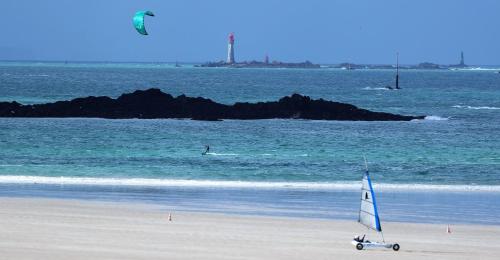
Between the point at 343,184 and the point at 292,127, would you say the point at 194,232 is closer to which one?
the point at 343,184

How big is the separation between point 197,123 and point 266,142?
37.4 ft

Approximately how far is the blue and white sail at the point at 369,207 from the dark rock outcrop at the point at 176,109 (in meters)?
43.6

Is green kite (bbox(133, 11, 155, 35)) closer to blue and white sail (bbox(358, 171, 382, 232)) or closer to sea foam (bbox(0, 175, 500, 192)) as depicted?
sea foam (bbox(0, 175, 500, 192))

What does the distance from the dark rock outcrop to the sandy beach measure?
37.7m

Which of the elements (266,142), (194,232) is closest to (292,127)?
(266,142)

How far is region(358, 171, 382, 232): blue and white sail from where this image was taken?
17547mm

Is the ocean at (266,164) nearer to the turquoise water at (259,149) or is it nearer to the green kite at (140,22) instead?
the turquoise water at (259,149)

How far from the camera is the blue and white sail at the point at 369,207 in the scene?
17.5 m

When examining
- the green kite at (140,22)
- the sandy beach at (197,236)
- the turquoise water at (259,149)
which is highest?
the green kite at (140,22)

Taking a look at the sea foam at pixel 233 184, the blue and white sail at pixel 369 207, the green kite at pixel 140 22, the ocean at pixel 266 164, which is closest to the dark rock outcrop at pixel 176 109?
the ocean at pixel 266 164

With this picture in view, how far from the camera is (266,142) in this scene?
48469mm

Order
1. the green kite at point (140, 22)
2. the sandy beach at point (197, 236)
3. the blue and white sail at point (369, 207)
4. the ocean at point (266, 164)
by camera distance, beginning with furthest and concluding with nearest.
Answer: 1. the green kite at point (140, 22)
2. the ocean at point (266, 164)
3. the sandy beach at point (197, 236)
4. the blue and white sail at point (369, 207)

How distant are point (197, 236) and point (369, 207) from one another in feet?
11.6

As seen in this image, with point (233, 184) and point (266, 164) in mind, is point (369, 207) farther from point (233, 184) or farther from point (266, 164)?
point (266, 164)
